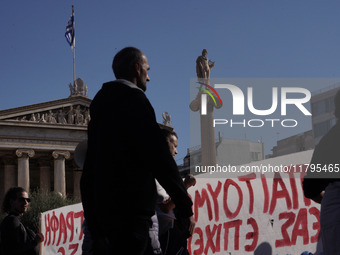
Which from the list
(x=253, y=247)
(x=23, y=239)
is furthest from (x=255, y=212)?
(x=23, y=239)

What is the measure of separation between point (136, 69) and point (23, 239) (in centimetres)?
268

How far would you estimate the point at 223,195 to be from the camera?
203 inches

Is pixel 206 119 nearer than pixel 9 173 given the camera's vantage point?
Yes

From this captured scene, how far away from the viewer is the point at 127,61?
2771 millimetres

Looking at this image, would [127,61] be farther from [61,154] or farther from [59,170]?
[61,154]

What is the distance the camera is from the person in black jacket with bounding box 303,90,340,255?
2.68 metres

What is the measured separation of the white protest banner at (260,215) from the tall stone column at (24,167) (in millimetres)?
35234

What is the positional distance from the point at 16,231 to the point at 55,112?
125ft

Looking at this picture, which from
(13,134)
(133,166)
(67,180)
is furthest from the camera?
(67,180)

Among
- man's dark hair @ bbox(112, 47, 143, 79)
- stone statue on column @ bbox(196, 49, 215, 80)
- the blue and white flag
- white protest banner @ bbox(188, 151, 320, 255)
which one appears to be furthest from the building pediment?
man's dark hair @ bbox(112, 47, 143, 79)

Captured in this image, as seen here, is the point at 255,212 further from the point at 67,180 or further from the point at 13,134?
the point at 67,180

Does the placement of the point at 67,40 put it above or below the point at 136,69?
above

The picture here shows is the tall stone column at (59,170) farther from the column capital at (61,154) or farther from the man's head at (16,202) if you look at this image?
the man's head at (16,202)

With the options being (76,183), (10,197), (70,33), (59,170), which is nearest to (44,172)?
(76,183)
